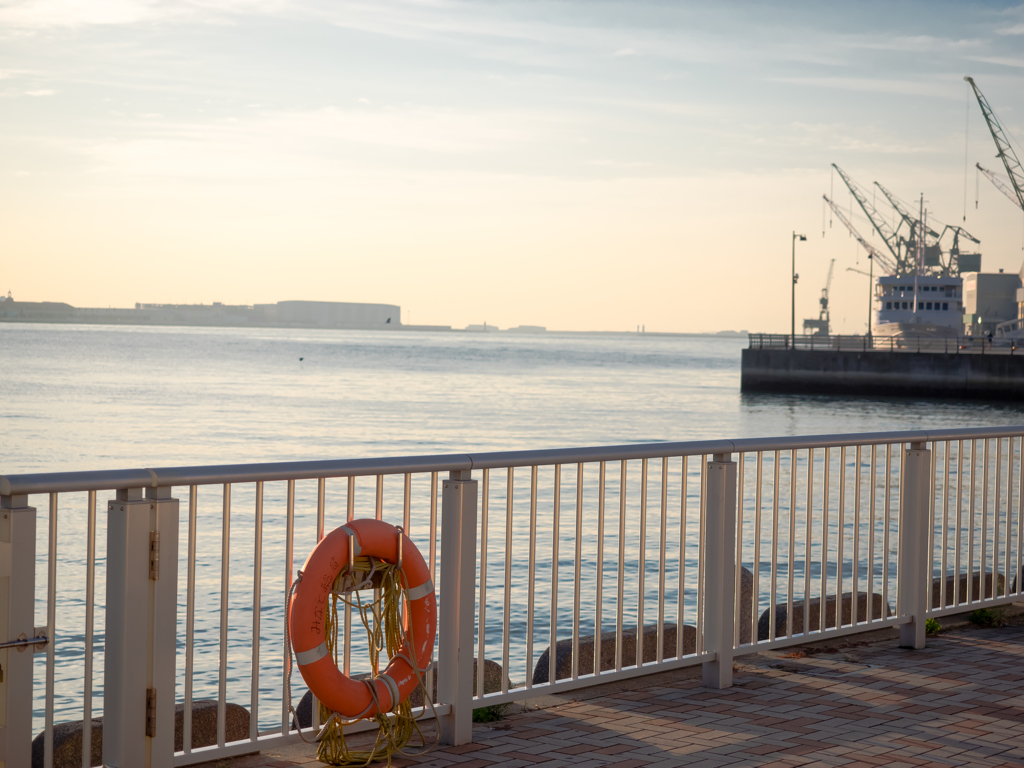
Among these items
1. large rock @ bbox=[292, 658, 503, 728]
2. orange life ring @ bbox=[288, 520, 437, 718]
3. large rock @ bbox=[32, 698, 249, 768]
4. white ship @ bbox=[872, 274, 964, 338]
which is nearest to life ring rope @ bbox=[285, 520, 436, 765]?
orange life ring @ bbox=[288, 520, 437, 718]

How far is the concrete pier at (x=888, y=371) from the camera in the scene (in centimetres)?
5891

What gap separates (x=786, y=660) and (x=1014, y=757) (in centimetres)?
174

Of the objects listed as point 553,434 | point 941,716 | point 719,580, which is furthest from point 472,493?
point 553,434

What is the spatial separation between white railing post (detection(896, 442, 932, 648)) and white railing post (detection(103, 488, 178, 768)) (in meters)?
4.08

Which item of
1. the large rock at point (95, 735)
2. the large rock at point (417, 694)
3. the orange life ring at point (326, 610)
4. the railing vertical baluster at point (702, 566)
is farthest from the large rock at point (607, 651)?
the orange life ring at point (326, 610)

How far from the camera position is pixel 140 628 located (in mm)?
3633

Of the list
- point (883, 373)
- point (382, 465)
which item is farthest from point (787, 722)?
point (883, 373)

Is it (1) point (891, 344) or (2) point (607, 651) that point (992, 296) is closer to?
(1) point (891, 344)

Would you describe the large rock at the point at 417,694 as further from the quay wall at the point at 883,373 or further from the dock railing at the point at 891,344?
the dock railing at the point at 891,344

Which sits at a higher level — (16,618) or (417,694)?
(16,618)

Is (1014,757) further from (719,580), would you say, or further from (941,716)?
(719,580)

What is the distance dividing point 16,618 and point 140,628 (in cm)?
39

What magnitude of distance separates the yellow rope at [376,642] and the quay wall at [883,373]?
59658mm

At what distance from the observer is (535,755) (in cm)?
432
